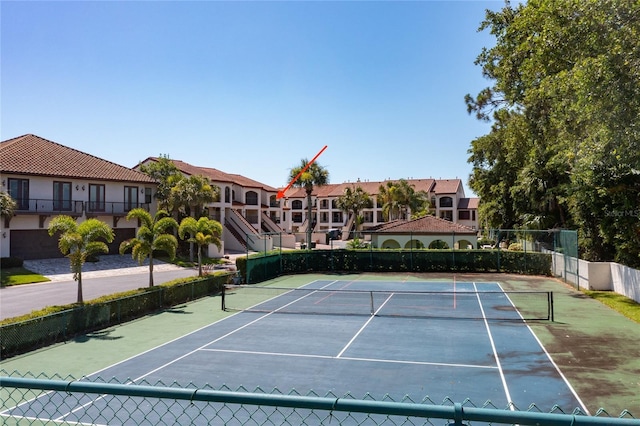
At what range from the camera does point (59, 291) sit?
29.2 metres

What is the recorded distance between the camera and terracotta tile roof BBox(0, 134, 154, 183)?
37969mm

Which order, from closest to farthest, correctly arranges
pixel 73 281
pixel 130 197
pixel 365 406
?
pixel 365 406, pixel 73 281, pixel 130 197

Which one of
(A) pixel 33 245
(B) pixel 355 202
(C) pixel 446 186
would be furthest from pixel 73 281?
(C) pixel 446 186

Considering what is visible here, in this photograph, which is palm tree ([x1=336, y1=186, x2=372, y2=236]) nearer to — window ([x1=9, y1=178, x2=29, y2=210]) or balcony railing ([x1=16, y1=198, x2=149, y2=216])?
balcony railing ([x1=16, y1=198, x2=149, y2=216])

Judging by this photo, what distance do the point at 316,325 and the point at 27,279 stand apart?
22.9 m

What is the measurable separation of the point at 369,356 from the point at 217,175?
48425mm

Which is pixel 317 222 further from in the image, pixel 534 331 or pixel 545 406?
pixel 545 406

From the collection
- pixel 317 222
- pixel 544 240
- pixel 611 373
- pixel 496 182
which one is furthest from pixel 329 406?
pixel 317 222

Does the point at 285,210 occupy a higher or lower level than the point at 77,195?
lower

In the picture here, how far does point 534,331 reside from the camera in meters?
19.2

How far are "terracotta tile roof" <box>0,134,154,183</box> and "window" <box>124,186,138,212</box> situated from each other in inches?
44.1

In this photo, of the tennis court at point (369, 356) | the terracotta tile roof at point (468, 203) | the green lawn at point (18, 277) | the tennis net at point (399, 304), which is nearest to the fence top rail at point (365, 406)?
the tennis court at point (369, 356)

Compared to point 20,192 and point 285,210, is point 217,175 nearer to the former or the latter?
point 285,210

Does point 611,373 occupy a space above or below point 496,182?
below
